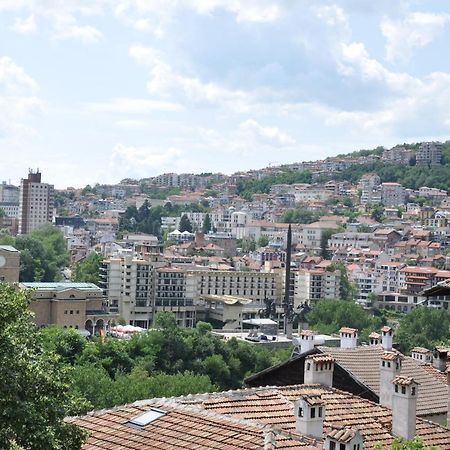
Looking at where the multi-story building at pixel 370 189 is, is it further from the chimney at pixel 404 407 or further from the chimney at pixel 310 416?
the chimney at pixel 310 416

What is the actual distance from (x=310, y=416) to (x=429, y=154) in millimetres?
146027

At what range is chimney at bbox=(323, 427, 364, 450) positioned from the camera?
9.95 metres

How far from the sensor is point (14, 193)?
160 meters

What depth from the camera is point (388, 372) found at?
1359 centimetres

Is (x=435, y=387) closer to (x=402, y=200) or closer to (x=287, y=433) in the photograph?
(x=287, y=433)

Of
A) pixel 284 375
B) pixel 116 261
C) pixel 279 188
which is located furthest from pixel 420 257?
pixel 284 375

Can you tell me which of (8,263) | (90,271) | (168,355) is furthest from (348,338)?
(90,271)

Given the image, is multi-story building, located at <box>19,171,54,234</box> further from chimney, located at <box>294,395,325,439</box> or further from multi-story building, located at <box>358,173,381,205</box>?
chimney, located at <box>294,395,325,439</box>

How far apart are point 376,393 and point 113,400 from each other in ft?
64.9

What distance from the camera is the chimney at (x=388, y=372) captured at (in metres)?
13.4

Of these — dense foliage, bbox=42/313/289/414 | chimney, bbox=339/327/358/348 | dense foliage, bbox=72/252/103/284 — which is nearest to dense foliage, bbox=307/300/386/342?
dense foliage, bbox=42/313/289/414

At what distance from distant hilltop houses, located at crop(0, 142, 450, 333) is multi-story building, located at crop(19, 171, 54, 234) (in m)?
0.15

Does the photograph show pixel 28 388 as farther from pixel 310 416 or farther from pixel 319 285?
pixel 319 285

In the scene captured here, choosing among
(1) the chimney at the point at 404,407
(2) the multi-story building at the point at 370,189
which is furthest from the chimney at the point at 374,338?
(2) the multi-story building at the point at 370,189
